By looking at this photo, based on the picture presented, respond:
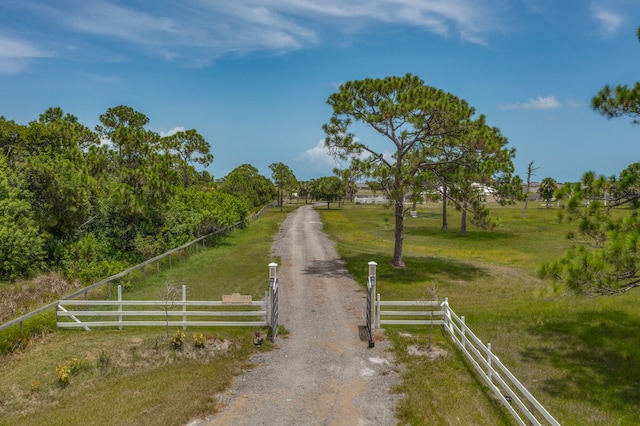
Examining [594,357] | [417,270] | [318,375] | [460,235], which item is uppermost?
[460,235]

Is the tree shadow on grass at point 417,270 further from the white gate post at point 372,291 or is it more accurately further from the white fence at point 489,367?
the white gate post at point 372,291

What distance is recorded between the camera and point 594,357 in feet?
41.1

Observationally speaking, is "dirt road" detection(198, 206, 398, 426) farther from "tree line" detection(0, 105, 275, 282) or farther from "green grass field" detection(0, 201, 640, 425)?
"tree line" detection(0, 105, 275, 282)

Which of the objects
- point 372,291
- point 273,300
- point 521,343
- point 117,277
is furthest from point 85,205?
point 521,343

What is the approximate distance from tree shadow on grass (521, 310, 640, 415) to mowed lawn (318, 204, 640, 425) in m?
0.03

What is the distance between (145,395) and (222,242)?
27.0 m

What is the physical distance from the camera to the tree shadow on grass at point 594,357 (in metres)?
10.3

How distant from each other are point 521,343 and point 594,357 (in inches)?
81.5

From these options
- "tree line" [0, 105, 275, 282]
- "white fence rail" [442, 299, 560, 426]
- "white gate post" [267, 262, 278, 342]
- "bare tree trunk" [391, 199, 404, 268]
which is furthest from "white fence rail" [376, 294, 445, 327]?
"tree line" [0, 105, 275, 282]

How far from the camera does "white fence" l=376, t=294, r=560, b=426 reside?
8.16m

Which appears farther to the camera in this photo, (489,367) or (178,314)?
(178,314)

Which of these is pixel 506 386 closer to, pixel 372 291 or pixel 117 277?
pixel 372 291

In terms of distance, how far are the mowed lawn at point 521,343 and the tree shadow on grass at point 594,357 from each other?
0.03 meters

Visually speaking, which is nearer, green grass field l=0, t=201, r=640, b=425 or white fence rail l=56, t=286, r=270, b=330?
green grass field l=0, t=201, r=640, b=425
